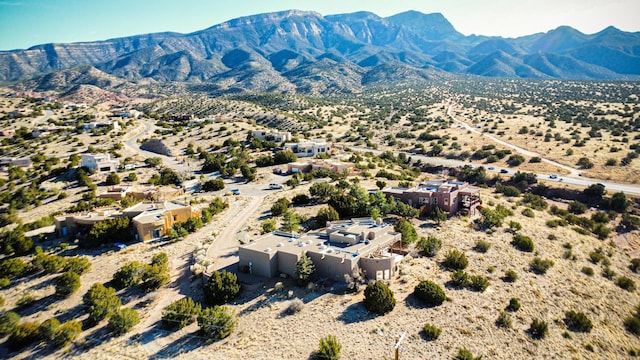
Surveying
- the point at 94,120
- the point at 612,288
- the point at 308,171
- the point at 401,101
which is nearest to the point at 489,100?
the point at 401,101

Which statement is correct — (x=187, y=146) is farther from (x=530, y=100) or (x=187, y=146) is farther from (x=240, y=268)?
(x=530, y=100)

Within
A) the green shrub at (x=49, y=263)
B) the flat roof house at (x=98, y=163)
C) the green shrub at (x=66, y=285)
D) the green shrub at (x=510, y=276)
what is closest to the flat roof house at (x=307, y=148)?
the flat roof house at (x=98, y=163)

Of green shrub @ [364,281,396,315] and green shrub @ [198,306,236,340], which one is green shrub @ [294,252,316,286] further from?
green shrub @ [198,306,236,340]

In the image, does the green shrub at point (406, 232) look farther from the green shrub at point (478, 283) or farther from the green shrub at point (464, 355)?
the green shrub at point (464, 355)

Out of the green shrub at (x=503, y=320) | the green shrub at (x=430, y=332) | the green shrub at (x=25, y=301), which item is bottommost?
the green shrub at (x=503, y=320)

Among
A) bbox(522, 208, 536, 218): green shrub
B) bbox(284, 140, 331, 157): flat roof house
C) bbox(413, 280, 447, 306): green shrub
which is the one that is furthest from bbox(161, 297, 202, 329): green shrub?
bbox(284, 140, 331, 157): flat roof house

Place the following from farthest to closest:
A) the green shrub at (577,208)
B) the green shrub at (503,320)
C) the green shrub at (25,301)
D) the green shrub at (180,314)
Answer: the green shrub at (577,208), the green shrub at (25,301), the green shrub at (503,320), the green shrub at (180,314)
